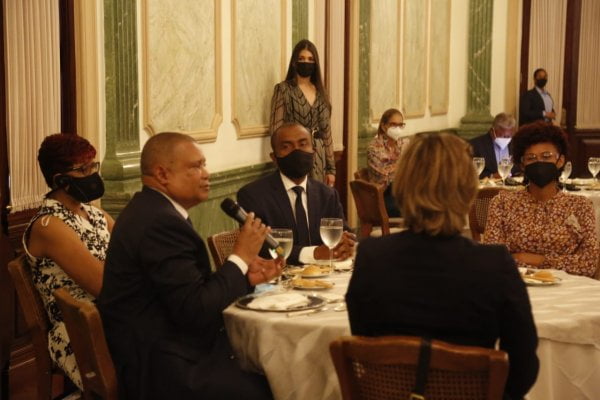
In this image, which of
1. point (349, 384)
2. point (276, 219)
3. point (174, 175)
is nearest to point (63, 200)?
point (174, 175)

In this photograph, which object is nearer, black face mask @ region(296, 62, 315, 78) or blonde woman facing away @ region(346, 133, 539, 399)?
blonde woman facing away @ region(346, 133, 539, 399)

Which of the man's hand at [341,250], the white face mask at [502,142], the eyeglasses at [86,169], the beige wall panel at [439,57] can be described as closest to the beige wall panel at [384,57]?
the beige wall panel at [439,57]

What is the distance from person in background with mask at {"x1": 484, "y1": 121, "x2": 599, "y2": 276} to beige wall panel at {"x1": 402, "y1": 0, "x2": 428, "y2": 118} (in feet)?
20.3

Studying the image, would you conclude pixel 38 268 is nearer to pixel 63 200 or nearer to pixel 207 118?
pixel 63 200

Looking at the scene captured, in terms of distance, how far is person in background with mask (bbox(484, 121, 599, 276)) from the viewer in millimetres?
3898

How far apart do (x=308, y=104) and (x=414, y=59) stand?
4.06 m

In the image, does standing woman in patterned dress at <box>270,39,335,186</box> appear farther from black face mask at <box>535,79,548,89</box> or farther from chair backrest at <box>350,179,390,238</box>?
black face mask at <box>535,79,548,89</box>

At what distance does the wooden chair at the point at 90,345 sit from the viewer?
275 cm

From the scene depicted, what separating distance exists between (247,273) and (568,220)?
63.0 inches

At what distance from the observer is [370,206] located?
647 cm

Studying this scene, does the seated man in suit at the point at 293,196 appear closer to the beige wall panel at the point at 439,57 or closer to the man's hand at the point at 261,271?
the man's hand at the point at 261,271

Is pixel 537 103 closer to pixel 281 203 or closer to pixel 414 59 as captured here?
pixel 414 59

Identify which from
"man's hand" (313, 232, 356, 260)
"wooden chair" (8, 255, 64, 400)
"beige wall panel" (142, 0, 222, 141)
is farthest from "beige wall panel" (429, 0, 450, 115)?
"wooden chair" (8, 255, 64, 400)

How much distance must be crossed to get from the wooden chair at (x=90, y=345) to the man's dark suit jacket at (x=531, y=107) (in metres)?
10.4
